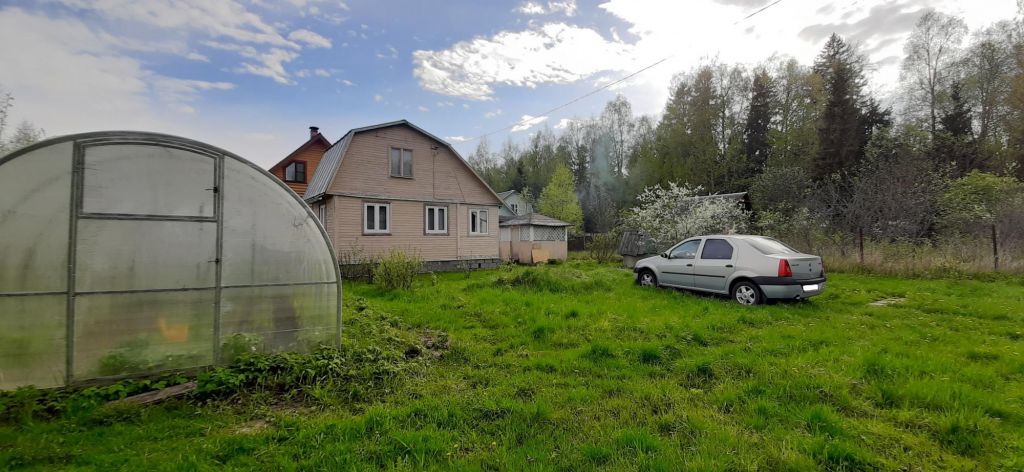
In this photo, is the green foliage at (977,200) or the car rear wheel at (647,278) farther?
the green foliage at (977,200)

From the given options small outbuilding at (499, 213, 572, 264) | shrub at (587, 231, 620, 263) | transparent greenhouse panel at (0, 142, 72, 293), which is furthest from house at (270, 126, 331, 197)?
transparent greenhouse panel at (0, 142, 72, 293)

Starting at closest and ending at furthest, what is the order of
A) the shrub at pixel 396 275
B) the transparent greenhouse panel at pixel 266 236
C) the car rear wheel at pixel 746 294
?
the transparent greenhouse panel at pixel 266 236 < the car rear wheel at pixel 746 294 < the shrub at pixel 396 275

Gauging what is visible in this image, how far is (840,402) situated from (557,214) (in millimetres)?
33729

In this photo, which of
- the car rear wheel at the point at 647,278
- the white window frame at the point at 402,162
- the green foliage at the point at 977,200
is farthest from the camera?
the white window frame at the point at 402,162

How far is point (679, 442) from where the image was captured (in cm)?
304

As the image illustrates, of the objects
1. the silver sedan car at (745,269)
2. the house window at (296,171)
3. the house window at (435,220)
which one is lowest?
the silver sedan car at (745,269)

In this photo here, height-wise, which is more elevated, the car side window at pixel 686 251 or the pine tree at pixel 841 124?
the pine tree at pixel 841 124

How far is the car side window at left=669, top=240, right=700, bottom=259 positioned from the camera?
31.1ft

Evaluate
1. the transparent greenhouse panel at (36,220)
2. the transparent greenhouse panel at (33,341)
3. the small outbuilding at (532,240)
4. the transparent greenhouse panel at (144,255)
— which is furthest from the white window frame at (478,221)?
the transparent greenhouse panel at (33,341)

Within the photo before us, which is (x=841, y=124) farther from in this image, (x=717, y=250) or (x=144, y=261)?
(x=144, y=261)

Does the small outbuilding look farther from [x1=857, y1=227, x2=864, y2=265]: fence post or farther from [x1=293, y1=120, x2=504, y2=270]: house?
[x1=857, y1=227, x2=864, y2=265]: fence post

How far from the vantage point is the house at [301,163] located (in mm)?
25312

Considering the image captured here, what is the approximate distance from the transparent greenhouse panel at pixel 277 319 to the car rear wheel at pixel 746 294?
791cm

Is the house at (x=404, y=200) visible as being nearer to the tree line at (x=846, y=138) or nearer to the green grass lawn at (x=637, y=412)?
the green grass lawn at (x=637, y=412)
